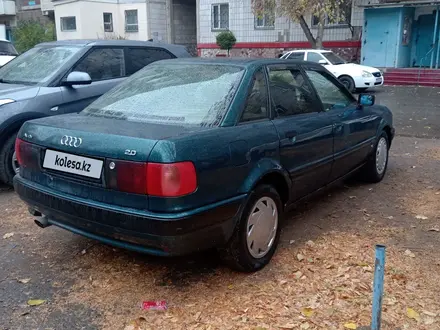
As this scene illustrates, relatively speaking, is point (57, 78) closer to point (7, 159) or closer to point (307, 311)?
point (7, 159)

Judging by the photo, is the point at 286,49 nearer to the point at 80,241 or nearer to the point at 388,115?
the point at 388,115

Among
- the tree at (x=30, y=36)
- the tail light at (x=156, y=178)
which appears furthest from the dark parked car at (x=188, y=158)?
the tree at (x=30, y=36)

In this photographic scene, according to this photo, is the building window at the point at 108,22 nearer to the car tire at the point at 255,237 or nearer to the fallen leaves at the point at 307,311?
the car tire at the point at 255,237

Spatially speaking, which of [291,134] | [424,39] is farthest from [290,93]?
[424,39]

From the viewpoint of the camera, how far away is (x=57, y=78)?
19.4 feet

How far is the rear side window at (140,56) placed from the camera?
6976 mm

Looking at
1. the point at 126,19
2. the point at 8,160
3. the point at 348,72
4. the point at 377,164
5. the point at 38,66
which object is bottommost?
the point at 377,164

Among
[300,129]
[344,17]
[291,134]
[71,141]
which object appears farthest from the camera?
[344,17]

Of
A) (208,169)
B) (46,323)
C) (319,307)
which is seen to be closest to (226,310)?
(319,307)

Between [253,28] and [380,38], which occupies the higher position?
[253,28]

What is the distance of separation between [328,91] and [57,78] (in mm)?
3323

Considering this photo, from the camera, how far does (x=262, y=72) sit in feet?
13.0

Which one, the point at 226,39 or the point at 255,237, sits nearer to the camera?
the point at 255,237

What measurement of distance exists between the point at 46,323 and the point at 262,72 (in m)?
2.49
